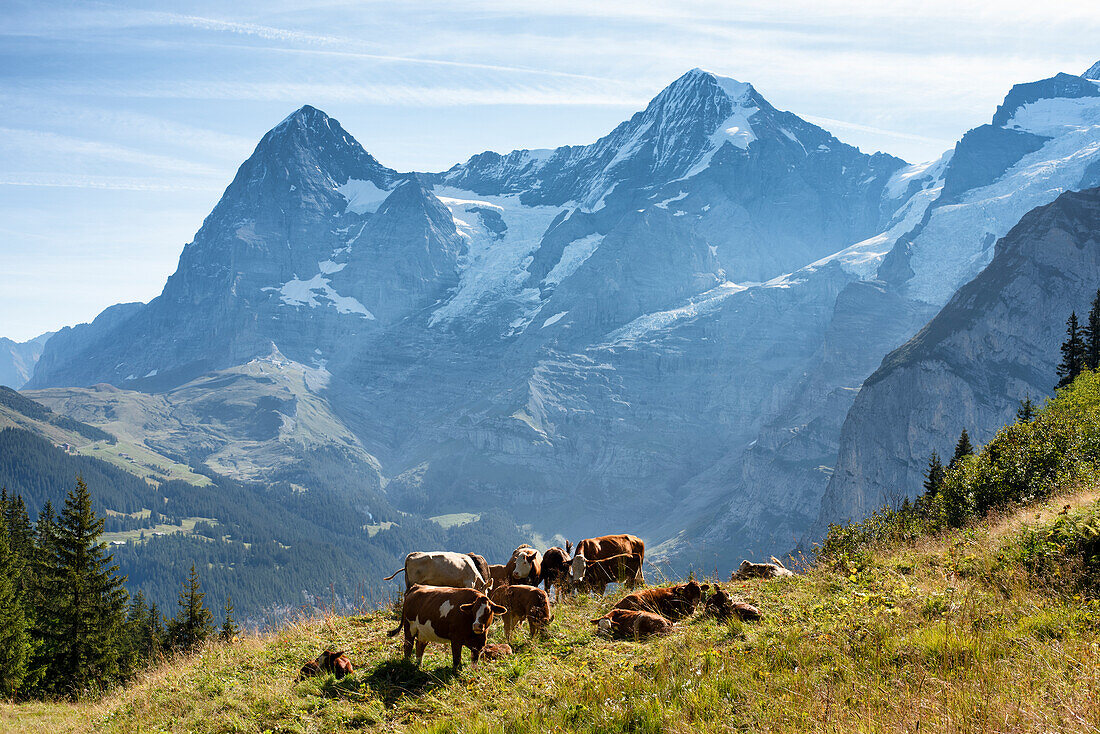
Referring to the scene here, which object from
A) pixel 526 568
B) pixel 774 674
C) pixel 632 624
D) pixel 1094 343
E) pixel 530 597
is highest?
pixel 1094 343

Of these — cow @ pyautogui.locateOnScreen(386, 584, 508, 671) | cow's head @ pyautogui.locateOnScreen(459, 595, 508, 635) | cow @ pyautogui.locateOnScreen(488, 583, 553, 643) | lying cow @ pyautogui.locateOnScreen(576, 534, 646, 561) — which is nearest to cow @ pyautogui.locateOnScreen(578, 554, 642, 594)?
lying cow @ pyautogui.locateOnScreen(576, 534, 646, 561)

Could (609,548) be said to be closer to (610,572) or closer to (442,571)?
(610,572)

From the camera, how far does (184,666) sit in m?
15.6

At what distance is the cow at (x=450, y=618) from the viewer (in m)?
11.6

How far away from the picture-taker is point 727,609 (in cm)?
1184

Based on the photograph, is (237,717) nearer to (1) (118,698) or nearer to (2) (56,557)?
(1) (118,698)

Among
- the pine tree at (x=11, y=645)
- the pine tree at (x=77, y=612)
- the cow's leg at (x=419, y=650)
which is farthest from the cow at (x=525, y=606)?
the pine tree at (x=77, y=612)

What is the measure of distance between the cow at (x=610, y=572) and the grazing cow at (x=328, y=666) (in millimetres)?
5968

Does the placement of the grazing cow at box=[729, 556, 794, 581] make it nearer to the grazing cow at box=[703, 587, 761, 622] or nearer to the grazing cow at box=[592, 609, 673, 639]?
the grazing cow at box=[703, 587, 761, 622]

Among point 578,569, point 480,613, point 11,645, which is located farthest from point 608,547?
point 11,645

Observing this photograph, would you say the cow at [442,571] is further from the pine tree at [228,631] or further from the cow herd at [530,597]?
the pine tree at [228,631]

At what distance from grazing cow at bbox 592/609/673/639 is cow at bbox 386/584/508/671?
Answer: 90.2 inches

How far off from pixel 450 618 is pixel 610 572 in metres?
6.41

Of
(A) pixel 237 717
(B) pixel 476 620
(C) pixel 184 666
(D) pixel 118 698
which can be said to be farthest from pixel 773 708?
(D) pixel 118 698
